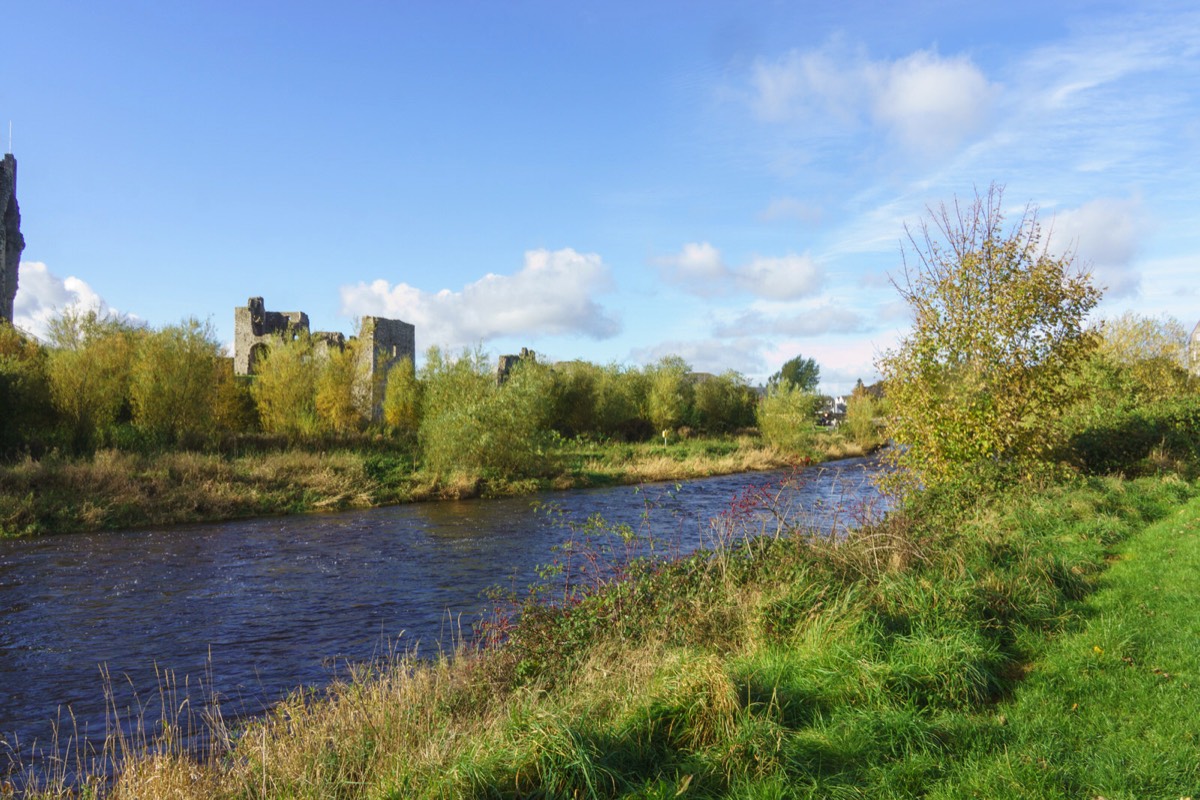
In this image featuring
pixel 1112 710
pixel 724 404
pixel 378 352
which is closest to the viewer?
pixel 1112 710

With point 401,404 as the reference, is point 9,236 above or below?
above

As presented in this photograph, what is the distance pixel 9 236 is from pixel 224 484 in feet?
104

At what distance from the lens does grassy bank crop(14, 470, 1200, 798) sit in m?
4.63

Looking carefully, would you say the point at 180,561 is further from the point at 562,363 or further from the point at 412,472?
the point at 562,363

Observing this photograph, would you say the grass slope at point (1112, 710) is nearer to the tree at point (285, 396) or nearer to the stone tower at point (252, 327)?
the tree at point (285, 396)

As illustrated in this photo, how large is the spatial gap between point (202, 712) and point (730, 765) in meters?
5.96

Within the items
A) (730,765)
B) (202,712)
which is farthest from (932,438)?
(202,712)

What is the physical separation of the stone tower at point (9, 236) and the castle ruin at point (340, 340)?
11.1 m

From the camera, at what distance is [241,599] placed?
12.9m

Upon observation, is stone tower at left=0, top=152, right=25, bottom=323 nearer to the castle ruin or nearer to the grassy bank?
the castle ruin

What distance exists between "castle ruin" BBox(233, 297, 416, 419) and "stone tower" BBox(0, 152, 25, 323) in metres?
11.1

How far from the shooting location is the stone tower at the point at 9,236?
4153 cm

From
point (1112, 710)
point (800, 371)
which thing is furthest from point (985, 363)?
point (800, 371)

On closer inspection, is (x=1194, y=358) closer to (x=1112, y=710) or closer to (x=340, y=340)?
(x=1112, y=710)
